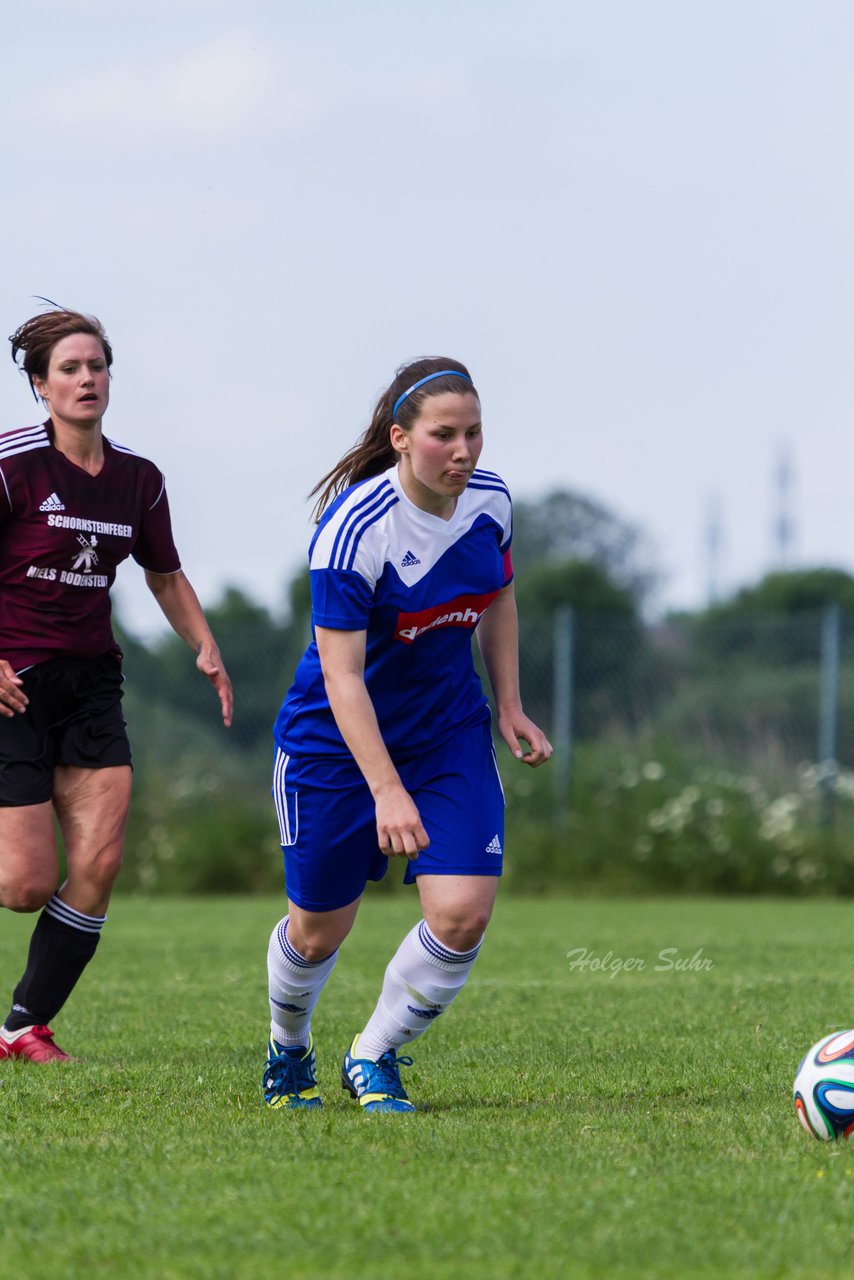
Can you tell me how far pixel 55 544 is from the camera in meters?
5.27

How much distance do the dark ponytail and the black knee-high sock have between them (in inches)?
69.5

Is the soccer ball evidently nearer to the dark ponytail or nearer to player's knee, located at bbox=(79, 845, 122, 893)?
the dark ponytail

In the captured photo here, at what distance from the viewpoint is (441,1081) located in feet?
15.9

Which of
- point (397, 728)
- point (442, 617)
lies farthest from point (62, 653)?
point (442, 617)

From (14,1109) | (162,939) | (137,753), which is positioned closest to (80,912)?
(14,1109)

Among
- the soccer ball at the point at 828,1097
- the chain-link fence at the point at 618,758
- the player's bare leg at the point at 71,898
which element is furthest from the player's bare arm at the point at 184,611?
the chain-link fence at the point at 618,758

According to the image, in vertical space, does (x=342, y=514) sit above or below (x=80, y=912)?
above

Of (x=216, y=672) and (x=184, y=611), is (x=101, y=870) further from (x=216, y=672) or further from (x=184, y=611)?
(x=184, y=611)

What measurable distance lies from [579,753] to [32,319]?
1085 cm

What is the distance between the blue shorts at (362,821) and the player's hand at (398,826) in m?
0.28

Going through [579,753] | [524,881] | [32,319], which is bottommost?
[524,881]

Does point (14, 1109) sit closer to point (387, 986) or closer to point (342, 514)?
point (387, 986)

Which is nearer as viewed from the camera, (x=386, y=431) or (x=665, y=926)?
(x=386, y=431)

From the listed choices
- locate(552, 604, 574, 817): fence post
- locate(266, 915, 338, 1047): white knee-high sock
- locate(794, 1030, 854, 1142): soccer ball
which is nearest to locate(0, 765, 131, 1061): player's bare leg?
locate(266, 915, 338, 1047): white knee-high sock
